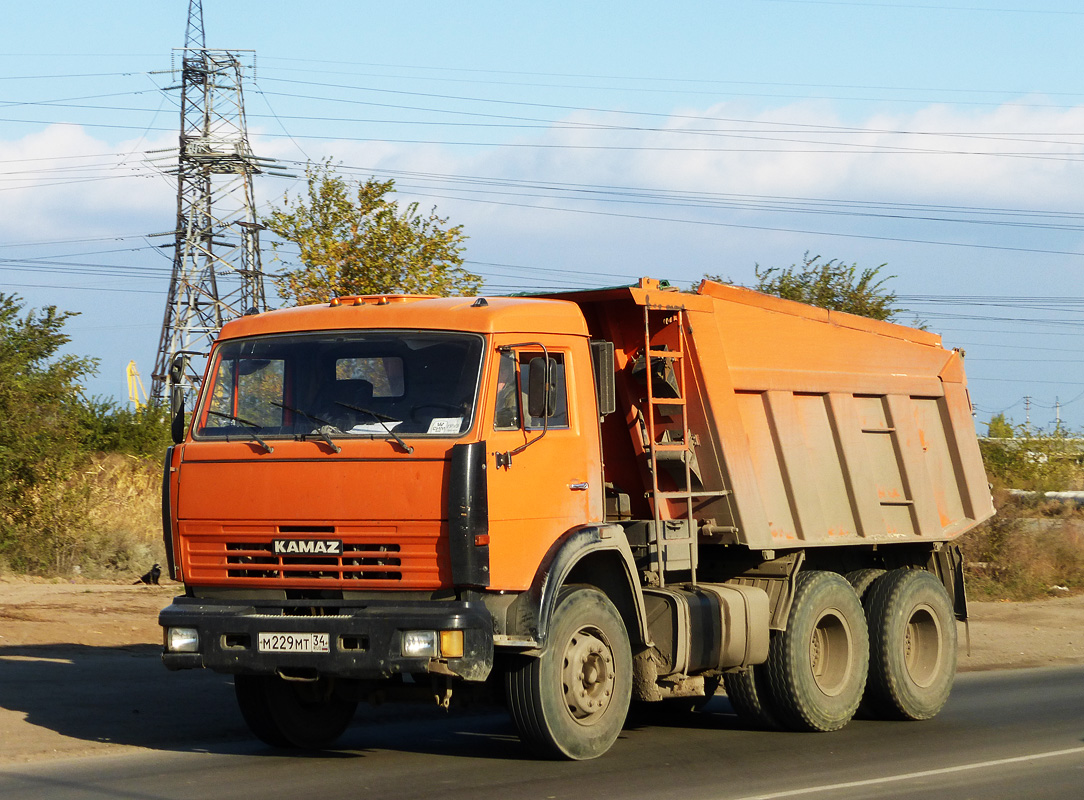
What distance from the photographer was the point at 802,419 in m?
10.6

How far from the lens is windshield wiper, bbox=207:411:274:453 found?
25.9ft

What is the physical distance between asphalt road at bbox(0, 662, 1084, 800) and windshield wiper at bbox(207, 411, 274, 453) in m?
1.95

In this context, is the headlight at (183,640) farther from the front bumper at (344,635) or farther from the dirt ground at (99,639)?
Result: the dirt ground at (99,639)

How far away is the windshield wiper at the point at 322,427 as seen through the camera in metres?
7.74

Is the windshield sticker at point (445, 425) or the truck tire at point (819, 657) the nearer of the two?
the windshield sticker at point (445, 425)

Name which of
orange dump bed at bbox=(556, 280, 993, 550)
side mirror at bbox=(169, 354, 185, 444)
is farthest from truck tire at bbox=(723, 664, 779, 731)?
side mirror at bbox=(169, 354, 185, 444)

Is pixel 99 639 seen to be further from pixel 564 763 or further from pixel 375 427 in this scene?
pixel 375 427

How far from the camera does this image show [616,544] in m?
8.52

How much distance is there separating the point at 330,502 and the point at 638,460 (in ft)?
9.10

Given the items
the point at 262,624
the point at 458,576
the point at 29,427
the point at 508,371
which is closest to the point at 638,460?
the point at 508,371

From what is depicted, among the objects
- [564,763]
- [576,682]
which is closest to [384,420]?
[576,682]

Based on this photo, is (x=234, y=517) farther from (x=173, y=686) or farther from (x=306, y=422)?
(x=173, y=686)

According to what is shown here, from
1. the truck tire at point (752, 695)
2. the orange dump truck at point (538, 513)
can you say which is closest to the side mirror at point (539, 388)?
the orange dump truck at point (538, 513)

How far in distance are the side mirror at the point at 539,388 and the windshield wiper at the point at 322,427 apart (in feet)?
3.86
